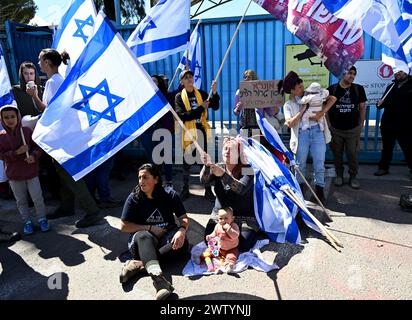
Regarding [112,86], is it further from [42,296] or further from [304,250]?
[304,250]

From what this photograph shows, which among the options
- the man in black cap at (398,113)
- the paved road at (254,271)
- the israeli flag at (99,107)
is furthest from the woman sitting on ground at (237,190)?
the man in black cap at (398,113)

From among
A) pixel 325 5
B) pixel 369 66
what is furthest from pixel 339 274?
pixel 369 66

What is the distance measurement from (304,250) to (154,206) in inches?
64.7

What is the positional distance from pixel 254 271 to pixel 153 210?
3.81 ft

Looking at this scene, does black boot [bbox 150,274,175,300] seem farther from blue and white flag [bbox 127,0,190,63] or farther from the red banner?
blue and white flag [bbox 127,0,190,63]

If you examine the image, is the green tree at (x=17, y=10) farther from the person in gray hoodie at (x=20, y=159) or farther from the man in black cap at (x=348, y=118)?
the man in black cap at (x=348, y=118)

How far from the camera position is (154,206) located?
3.62 m

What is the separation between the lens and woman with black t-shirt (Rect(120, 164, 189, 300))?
3.39m

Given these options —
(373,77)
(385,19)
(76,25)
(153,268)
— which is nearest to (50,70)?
(76,25)

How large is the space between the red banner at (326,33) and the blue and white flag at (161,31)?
5.23 ft

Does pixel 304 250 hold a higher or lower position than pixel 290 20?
lower

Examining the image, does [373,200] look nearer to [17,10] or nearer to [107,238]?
[107,238]

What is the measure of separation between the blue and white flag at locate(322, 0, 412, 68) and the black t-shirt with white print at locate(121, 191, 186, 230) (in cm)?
269

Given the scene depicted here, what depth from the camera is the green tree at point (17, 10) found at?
18233 millimetres
